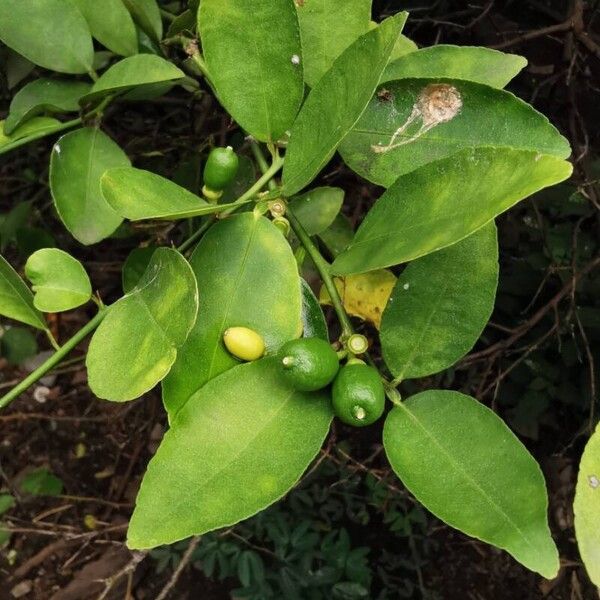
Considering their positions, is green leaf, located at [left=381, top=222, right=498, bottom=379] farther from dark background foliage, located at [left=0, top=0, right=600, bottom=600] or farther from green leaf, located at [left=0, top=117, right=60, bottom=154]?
dark background foliage, located at [left=0, top=0, right=600, bottom=600]

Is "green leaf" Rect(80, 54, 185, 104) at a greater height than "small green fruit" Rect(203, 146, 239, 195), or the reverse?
"green leaf" Rect(80, 54, 185, 104)

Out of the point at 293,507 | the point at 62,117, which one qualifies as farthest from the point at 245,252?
the point at 293,507

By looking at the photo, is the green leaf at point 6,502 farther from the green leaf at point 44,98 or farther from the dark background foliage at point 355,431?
the green leaf at point 44,98

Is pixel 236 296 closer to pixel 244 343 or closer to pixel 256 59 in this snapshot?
pixel 244 343

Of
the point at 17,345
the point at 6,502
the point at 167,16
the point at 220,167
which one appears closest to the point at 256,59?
the point at 220,167

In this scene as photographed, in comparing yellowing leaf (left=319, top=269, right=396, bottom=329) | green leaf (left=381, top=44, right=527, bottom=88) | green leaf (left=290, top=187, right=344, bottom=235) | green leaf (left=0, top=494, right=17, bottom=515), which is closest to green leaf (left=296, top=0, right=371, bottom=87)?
green leaf (left=381, top=44, right=527, bottom=88)
